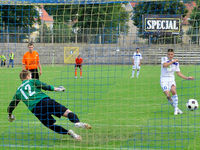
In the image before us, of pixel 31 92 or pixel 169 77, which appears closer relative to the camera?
pixel 31 92

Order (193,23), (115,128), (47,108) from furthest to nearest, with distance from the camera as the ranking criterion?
(193,23) < (115,128) < (47,108)

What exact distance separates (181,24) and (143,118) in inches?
117

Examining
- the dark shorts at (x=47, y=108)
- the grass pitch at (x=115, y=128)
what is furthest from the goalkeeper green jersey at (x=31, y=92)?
the grass pitch at (x=115, y=128)

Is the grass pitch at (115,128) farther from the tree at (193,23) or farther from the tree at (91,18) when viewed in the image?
the tree at (91,18)

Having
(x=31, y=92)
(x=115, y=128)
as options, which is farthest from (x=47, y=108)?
(x=115, y=128)

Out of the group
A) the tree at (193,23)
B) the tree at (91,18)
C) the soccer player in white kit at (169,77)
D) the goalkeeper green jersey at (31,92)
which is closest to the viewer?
the goalkeeper green jersey at (31,92)

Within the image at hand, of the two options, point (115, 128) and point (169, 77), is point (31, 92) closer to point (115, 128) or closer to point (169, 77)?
point (115, 128)

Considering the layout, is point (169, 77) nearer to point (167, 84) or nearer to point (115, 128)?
point (167, 84)

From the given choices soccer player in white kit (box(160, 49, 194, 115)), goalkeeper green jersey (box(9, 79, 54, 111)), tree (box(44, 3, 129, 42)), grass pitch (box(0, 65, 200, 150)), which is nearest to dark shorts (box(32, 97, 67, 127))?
goalkeeper green jersey (box(9, 79, 54, 111))

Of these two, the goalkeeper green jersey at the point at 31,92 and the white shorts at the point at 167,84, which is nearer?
the goalkeeper green jersey at the point at 31,92

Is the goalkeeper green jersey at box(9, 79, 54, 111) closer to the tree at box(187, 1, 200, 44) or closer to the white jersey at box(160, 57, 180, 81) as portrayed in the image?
the tree at box(187, 1, 200, 44)

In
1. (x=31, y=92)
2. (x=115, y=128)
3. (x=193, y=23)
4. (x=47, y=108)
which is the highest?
(x=193, y=23)

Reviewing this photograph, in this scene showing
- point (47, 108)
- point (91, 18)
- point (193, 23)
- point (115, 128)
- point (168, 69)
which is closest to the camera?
point (47, 108)

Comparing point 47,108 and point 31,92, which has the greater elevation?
point 31,92
